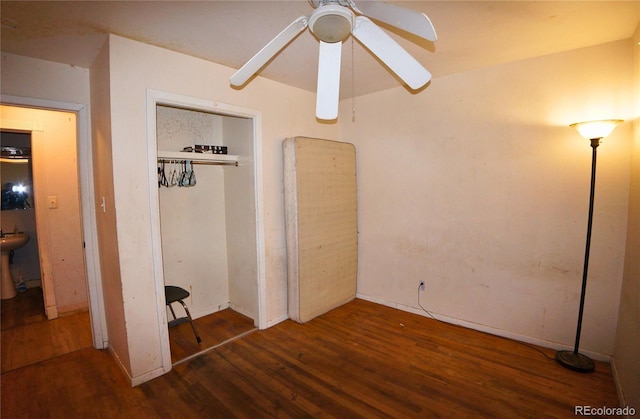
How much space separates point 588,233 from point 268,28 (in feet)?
8.67

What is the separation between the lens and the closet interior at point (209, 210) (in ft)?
9.39

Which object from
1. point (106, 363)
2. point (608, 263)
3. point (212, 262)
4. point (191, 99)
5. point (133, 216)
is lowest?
point (106, 363)

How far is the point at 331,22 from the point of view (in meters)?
1.16

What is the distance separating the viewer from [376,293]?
3.48 meters

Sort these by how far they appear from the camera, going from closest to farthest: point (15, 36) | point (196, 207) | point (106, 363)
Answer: point (15, 36), point (106, 363), point (196, 207)

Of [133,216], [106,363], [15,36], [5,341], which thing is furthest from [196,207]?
[5,341]

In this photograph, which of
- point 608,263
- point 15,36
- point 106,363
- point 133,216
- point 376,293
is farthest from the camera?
point 376,293

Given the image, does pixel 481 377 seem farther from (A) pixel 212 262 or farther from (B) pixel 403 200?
(A) pixel 212 262

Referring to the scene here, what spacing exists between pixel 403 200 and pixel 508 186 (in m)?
0.97

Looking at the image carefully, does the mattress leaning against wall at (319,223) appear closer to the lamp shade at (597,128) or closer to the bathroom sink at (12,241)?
the lamp shade at (597,128)

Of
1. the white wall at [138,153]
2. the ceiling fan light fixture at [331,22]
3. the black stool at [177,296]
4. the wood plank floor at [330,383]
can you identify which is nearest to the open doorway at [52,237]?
the wood plank floor at [330,383]

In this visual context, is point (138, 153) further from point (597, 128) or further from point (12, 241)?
point (597, 128)

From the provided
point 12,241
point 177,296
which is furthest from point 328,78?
point 12,241

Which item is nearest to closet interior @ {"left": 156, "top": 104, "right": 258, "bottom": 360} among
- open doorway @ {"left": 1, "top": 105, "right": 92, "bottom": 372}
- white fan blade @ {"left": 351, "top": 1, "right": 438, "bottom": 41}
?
open doorway @ {"left": 1, "top": 105, "right": 92, "bottom": 372}
